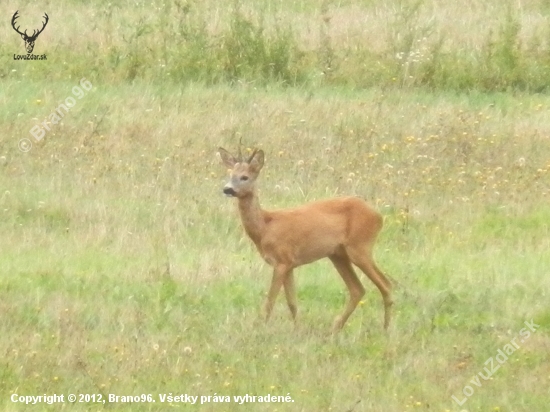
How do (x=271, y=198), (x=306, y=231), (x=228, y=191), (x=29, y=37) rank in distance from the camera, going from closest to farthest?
(x=228, y=191), (x=306, y=231), (x=271, y=198), (x=29, y=37)

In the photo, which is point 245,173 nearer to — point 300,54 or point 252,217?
point 252,217

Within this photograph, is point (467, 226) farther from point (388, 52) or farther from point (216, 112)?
point (388, 52)

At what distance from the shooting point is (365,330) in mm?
9242

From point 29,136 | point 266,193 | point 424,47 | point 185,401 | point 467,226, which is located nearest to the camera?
point 185,401

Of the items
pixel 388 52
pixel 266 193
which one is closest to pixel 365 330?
pixel 266 193

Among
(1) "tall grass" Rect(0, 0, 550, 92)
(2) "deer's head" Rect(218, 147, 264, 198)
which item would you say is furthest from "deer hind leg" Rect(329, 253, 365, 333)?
(1) "tall grass" Rect(0, 0, 550, 92)

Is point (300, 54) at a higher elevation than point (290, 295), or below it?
below

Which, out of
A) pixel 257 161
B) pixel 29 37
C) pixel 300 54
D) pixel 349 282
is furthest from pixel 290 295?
pixel 29 37

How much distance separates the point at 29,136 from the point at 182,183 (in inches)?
88.6

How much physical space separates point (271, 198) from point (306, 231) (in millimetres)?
3199

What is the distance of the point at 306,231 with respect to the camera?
9.59 metres

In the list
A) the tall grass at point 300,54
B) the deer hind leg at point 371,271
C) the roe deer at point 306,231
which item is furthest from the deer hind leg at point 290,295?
the tall grass at point 300,54

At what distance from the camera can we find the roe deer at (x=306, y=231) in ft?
31.4

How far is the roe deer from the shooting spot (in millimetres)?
9578
